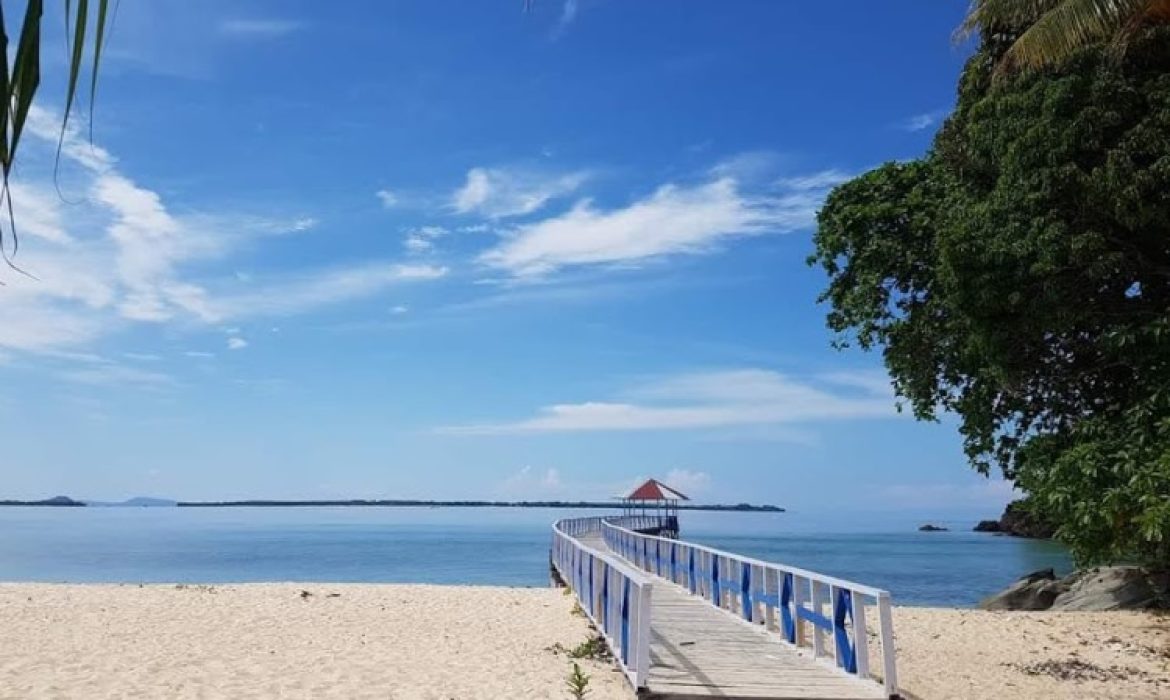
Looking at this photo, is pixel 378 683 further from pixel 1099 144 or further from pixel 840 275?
pixel 840 275

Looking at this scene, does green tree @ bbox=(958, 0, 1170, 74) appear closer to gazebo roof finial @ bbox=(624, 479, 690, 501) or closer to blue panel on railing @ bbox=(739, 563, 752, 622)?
blue panel on railing @ bbox=(739, 563, 752, 622)

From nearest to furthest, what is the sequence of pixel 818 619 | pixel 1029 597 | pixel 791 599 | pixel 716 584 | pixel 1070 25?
pixel 818 619, pixel 791 599, pixel 1070 25, pixel 716 584, pixel 1029 597

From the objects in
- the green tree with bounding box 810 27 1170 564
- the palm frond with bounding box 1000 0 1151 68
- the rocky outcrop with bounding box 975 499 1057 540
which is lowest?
the rocky outcrop with bounding box 975 499 1057 540

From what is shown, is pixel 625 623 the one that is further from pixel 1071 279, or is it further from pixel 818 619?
pixel 1071 279

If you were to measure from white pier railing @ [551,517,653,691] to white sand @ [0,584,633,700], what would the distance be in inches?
15.4

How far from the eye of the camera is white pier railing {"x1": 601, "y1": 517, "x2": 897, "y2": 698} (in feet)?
28.9

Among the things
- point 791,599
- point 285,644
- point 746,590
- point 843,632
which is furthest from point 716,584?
point 285,644

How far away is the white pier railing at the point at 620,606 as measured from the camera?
8.55 meters

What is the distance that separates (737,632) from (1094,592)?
36.0 ft

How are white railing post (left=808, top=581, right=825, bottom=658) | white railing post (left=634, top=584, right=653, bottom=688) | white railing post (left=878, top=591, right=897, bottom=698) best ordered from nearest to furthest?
white railing post (left=878, top=591, right=897, bottom=698)
white railing post (left=634, top=584, right=653, bottom=688)
white railing post (left=808, top=581, right=825, bottom=658)

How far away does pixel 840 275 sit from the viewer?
65.1 feet

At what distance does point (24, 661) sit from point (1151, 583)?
1790 cm

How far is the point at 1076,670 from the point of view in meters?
11.7

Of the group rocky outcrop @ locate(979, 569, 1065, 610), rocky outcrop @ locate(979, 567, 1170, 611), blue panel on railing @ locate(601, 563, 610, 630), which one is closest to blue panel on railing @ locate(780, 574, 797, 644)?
blue panel on railing @ locate(601, 563, 610, 630)
